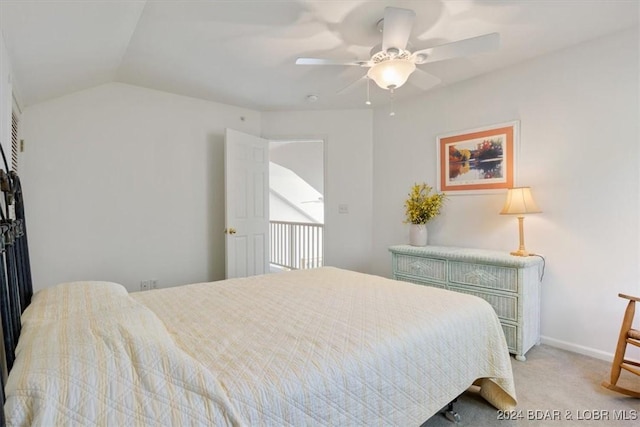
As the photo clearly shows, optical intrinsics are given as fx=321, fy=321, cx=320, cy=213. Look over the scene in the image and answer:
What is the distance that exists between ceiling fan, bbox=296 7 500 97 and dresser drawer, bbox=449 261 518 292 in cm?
158

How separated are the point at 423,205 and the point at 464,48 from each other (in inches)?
66.2

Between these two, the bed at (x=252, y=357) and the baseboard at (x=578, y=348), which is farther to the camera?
the baseboard at (x=578, y=348)

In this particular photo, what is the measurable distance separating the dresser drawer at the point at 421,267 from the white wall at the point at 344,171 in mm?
906

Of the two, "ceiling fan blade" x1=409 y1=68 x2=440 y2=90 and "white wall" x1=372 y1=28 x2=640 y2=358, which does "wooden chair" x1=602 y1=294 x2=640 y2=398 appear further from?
"ceiling fan blade" x1=409 y1=68 x2=440 y2=90

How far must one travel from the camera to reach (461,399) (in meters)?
1.85

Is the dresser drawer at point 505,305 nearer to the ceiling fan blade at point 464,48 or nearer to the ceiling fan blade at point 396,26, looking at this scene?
the ceiling fan blade at point 464,48

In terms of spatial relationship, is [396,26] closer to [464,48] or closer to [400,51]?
[400,51]

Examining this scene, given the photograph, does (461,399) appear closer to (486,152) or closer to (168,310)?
(168,310)

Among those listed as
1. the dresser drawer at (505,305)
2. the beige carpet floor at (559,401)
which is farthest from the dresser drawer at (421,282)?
the beige carpet floor at (559,401)

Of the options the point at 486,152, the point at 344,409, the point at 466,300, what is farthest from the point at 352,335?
the point at 486,152

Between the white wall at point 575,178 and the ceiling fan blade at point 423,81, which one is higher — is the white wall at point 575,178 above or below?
below

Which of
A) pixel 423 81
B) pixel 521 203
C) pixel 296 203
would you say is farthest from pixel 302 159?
pixel 521 203

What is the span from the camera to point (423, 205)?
10.7 feet

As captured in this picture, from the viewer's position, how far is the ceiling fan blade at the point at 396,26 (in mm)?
1681
